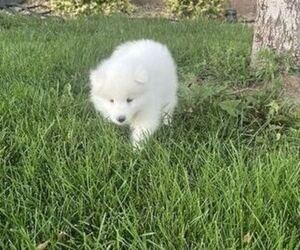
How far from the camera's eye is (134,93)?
3.52 m


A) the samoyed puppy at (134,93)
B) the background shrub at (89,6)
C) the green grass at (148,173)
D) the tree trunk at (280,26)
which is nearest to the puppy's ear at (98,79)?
the samoyed puppy at (134,93)

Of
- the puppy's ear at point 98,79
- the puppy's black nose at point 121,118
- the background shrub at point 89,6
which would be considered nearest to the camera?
the puppy's black nose at point 121,118

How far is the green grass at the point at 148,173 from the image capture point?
2254 millimetres

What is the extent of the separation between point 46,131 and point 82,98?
920 mm

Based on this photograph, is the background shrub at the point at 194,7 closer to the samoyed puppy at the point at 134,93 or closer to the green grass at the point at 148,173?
the green grass at the point at 148,173

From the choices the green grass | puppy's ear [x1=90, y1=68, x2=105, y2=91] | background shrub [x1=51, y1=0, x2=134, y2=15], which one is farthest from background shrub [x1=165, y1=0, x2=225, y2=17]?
puppy's ear [x1=90, y1=68, x2=105, y2=91]

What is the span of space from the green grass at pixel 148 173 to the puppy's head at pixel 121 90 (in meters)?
0.11

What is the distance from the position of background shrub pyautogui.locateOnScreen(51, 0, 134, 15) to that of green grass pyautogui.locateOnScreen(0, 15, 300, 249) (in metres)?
6.60

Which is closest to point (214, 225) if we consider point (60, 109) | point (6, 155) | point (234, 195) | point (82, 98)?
point (234, 195)

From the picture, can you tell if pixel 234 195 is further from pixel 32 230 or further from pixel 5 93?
pixel 5 93

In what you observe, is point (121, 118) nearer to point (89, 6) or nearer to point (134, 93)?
point (134, 93)

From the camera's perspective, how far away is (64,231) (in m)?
2.33

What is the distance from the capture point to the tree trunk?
473 cm

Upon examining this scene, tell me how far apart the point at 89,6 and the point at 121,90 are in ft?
26.1
